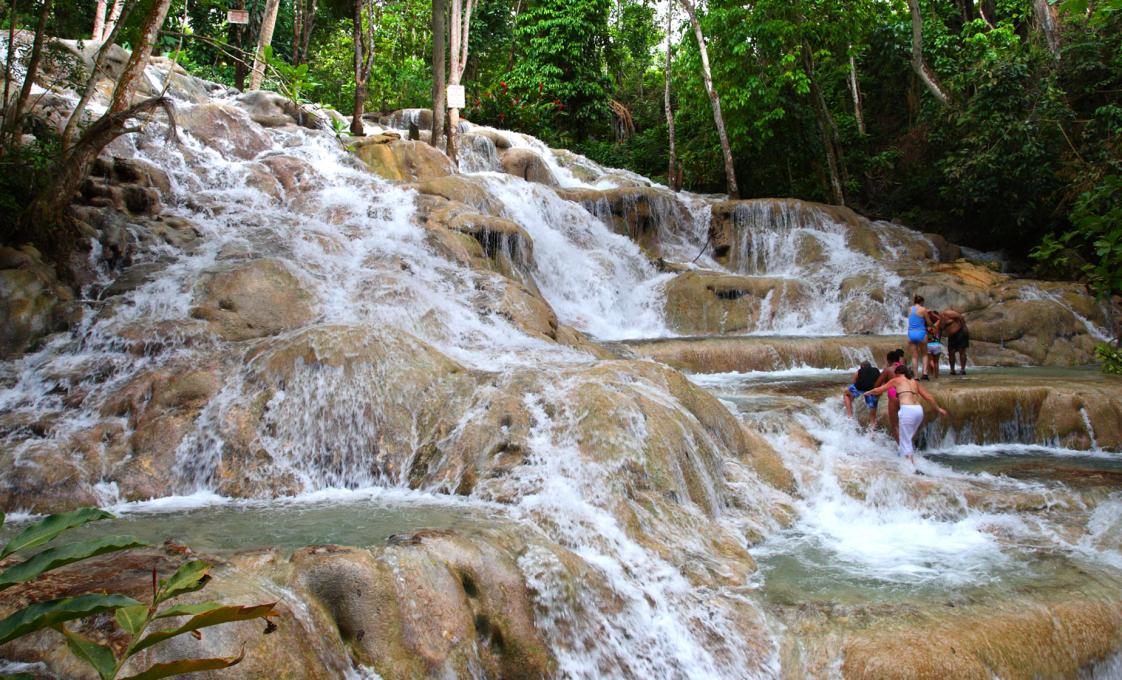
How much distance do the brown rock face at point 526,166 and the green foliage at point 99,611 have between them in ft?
59.4

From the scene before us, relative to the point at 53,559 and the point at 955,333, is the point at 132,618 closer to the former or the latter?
the point at 53,559

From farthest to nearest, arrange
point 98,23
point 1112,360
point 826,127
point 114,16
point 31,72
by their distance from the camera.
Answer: point 826,127
point 98,23
point 114,16
point 31,72
point 1112,360

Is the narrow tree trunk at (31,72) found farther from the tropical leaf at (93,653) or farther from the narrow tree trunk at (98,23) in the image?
the narrow tree trunk at (98,23)

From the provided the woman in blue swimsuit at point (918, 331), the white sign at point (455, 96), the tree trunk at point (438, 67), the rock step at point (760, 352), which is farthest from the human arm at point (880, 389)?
the tree trunk at point (438, 67)

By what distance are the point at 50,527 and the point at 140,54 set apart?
24.4 feet

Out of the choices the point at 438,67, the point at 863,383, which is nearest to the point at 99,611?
the point at 863,383

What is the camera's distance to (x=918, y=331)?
35.0 ft

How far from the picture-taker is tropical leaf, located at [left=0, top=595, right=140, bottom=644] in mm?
1700

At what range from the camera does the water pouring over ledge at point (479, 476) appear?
14.7 feet

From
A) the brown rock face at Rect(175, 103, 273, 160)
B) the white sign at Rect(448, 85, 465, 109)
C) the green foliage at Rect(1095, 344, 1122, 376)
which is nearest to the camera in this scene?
the green foliage at Rect(1095, 344, 1122, 376)

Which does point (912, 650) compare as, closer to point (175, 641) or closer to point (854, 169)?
point (175, 641)

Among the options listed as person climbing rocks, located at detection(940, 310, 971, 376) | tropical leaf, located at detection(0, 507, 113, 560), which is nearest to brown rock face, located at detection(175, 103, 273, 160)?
person climbing rocks, located at detection(940, 310, 971, 376)

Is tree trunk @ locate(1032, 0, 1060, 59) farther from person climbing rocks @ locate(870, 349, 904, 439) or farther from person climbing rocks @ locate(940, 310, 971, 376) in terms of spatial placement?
person climbing rocks @ locate(870, 349, 904, 439)

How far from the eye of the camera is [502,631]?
14.1 feet
